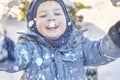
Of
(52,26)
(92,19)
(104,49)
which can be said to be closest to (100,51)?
(104,49)

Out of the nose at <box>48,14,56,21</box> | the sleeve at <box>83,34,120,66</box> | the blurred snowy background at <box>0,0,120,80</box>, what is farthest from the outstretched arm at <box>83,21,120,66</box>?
the blurred snowy background at <box>0,0,120,80</box>

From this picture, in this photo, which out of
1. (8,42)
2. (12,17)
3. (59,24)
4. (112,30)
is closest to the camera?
(8,42)

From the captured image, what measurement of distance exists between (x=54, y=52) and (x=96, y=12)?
481 mm

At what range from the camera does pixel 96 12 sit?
1548mm

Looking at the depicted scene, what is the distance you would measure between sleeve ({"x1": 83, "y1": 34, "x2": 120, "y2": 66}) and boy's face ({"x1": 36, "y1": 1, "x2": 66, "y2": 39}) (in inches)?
3.3

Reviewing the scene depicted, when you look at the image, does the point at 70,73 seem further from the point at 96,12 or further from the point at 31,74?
the point at 96,12

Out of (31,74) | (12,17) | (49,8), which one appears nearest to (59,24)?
(49,8)

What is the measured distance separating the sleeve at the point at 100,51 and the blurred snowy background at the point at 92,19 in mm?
278

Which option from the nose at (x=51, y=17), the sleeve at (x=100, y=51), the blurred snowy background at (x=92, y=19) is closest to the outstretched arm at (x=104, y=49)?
the sleeve at (x=100, y=51)

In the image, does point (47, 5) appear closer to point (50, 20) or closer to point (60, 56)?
point (50, 20)

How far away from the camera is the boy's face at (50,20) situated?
1.12 metres

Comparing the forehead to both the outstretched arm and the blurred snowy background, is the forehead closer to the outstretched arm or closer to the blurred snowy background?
the outstretched arm

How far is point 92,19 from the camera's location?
153 cm

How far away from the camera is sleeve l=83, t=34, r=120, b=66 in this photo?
106 centimetres
